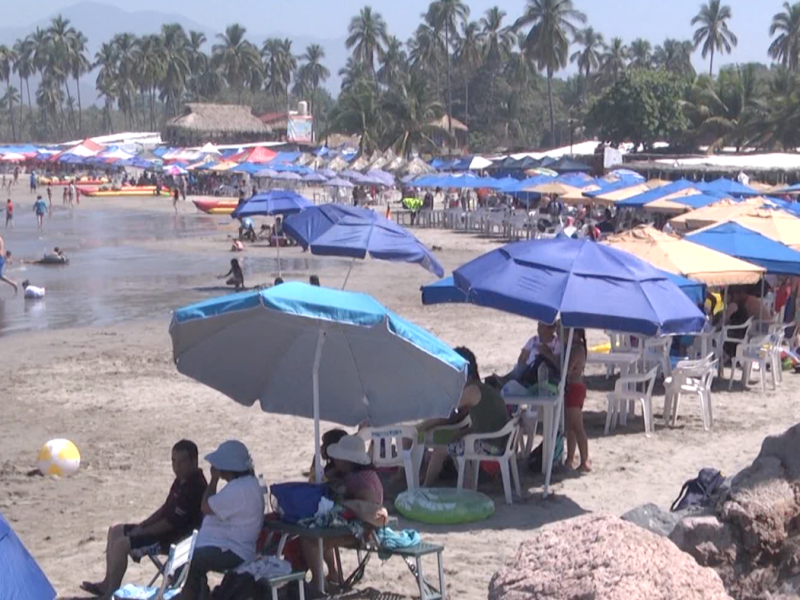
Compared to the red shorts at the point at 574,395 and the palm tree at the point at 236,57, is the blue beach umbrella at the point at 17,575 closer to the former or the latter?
the red shorts at the point at 574,395

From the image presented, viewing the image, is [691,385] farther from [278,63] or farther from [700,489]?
[278,63]

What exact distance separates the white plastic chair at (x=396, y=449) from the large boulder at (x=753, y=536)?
2.93 meters

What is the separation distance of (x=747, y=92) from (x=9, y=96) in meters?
117

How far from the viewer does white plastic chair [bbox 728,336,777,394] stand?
12281 mm

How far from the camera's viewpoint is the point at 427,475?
27.3 feet

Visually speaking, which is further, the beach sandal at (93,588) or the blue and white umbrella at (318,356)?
the beach sandal at (93,588)

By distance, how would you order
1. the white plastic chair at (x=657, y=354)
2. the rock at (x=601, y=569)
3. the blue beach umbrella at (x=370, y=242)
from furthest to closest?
the blue beach umbrella at (x=370, y=242) → the white plastic chair at (x=657, y=354) → the rock at (x=601, y=569)

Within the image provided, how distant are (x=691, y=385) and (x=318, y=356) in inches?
215

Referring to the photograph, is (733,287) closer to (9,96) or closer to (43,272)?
(43,272)

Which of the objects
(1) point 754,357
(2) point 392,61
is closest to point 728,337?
(1) point 754,357

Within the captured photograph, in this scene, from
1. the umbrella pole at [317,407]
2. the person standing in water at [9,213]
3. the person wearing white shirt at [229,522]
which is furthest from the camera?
the person standing in water at [9,213]

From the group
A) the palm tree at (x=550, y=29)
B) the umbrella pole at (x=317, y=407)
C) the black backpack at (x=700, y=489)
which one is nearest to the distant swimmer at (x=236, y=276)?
the umbrella pole at (x=317, y=407)

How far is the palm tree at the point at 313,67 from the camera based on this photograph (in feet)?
444

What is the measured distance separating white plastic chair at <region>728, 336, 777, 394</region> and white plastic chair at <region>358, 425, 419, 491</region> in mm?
5434
